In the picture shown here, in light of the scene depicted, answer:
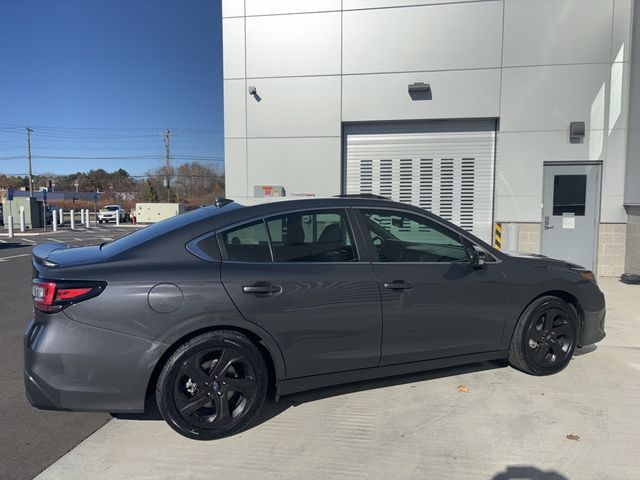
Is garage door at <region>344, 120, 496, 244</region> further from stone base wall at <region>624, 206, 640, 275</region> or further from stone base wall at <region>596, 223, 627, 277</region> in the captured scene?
stone base wall at <region>624, 206, 640, 275</region>

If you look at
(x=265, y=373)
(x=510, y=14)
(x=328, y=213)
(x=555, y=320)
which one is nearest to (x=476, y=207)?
(x=510, y=14)

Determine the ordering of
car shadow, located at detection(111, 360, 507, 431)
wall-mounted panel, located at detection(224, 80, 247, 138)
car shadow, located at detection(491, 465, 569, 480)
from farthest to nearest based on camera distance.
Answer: wall-mounted panel, located at detection(224, 80, 247, 138)
car shadow, located at detection(111, 360, 507, 431)
car shadow, located at detection(491, 465, 569, 480)

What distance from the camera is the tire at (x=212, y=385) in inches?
116

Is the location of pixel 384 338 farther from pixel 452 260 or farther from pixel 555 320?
pixel 555 320

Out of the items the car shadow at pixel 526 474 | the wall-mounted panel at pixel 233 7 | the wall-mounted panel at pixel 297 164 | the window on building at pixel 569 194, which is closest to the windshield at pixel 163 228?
the car shadow at pixel 526 474

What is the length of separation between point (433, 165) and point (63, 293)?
8571mm

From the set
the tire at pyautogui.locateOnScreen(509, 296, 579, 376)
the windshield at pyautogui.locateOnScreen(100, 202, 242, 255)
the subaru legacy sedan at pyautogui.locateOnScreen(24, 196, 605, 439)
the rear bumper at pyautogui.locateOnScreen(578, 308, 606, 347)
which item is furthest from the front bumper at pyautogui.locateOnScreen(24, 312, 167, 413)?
the rear bumper at pyautogui.locateOnScreen(578, 308, 606, 347)

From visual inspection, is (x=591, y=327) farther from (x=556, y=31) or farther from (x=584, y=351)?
(x=556, y=31)

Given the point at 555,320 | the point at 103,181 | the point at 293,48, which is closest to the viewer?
the point at 555,320

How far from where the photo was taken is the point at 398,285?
3439 millimetres

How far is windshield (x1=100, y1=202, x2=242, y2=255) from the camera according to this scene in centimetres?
321

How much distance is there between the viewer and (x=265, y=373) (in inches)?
125

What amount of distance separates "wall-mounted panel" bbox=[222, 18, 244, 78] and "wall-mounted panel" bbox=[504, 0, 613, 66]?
224 inches

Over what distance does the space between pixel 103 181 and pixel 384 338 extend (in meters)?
101
